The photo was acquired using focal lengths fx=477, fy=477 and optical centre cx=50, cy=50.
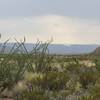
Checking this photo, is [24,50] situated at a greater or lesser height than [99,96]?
greater

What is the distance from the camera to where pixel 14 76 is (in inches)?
704

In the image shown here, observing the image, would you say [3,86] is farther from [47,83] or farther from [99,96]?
[99,96]

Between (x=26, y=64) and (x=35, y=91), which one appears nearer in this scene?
(x=35, y=91)

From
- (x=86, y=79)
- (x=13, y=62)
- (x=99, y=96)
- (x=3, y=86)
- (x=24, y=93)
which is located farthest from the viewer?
(x=86, y=79)

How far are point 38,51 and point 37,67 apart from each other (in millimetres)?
711

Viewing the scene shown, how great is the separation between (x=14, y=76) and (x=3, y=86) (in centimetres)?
112

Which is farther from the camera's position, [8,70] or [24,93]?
[8,70]

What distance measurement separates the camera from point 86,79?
65.7 feet

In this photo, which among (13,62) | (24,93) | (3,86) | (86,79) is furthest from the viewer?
(86,79)

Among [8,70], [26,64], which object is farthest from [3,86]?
[26,64]

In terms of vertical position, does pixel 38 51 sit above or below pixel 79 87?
above

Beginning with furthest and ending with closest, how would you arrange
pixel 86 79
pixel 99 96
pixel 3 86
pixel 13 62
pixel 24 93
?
pixel 86 79
pixel 13 62
pixel 3 86
pixel 24 93
pixel 99 96

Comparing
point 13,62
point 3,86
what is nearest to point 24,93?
point 3,86

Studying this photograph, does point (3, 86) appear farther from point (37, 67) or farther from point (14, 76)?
point (37, 67)
